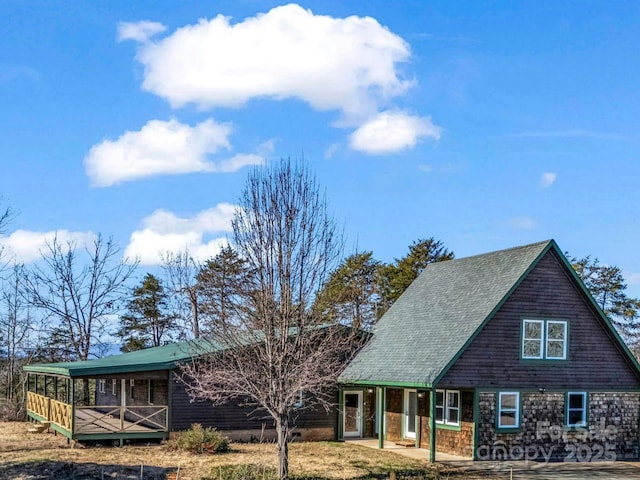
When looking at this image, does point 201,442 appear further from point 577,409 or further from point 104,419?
point 577,409

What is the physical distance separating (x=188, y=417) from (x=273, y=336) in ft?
27.4

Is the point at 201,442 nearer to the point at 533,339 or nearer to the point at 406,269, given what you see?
the point at 533,339

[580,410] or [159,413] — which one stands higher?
[580,410]

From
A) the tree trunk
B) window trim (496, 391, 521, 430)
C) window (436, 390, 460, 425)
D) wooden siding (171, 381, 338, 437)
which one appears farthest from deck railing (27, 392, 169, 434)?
window trim (496, 391, 521, 430)

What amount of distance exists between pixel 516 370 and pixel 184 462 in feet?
32.8

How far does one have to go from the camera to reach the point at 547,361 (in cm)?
2342

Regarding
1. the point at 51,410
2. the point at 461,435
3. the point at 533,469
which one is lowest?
the point at 533,469

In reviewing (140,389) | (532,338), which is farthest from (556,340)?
(140,389)

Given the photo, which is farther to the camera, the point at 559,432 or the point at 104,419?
the point at 104,419

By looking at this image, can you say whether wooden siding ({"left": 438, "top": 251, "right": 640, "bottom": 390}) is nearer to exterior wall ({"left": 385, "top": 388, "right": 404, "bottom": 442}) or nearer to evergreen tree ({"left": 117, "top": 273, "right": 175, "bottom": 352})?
exterior wall ({"left": 385, "top": 388, "right": 404, "bottom": 442})

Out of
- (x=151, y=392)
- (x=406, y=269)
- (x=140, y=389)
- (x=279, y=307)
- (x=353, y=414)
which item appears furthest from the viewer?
(x=406, y=269)

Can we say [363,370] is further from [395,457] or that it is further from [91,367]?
[91,367]

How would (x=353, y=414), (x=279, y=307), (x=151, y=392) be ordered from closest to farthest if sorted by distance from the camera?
(x=279, y=307) → (x=353, y=414) → (x=151, y=392)

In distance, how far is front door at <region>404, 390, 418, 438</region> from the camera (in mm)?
25500
